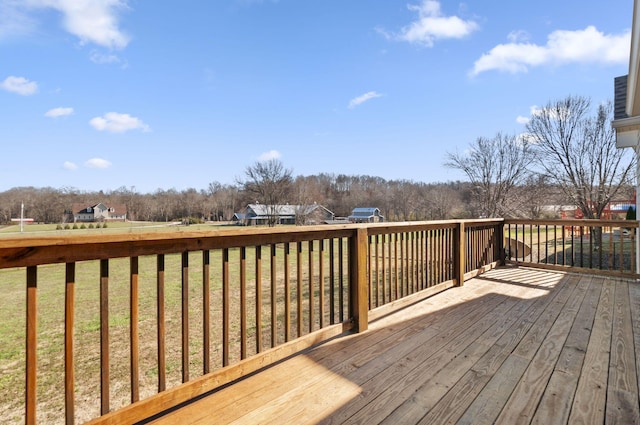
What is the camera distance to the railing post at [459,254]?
3.88 m

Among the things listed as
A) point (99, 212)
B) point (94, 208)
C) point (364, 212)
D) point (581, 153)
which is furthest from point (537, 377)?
point (364, 212)

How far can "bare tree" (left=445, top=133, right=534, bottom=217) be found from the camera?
691 inches

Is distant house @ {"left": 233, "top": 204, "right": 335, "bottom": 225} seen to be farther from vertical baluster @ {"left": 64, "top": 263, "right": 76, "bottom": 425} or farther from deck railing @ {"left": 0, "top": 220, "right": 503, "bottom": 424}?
vertical baluster @ {"left": 64, "top": 263, "right": 76, "bottom": 425}

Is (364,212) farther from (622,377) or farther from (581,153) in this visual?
(622,377)

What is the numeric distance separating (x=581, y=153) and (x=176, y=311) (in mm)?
14862

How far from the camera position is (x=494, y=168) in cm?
1858

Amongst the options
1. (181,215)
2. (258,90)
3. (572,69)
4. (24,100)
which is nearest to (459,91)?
(572,69)

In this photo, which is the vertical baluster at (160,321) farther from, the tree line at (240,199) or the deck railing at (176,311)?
the tree line at (240,199)

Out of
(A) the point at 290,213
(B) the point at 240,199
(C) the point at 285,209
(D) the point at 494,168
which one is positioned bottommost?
(A) the point at 290,213

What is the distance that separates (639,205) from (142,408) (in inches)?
289

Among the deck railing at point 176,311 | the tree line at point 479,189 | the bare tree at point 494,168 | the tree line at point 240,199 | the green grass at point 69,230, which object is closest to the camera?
the deck railing at point 176,311

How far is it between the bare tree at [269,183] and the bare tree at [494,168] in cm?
1341

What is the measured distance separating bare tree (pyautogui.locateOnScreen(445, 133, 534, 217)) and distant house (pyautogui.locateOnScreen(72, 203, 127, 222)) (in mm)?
27764

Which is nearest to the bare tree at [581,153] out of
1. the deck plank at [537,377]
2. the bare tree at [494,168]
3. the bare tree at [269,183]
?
the bare tree at [494,168]
